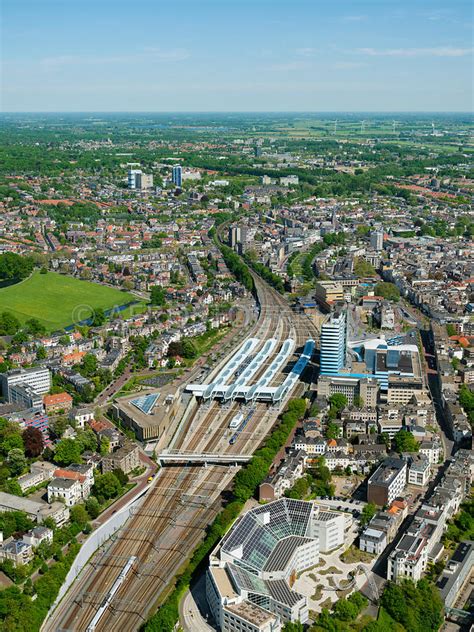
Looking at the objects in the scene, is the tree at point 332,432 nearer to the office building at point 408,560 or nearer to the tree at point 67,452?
the office building at point 408,560

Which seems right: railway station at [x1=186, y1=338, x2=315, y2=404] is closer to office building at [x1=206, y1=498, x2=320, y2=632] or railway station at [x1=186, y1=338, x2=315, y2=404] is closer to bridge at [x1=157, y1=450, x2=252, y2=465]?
bridge at [x1=157, y1=450, x2=252, y2=465]

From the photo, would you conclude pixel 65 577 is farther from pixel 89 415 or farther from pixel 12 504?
pixel 89 415

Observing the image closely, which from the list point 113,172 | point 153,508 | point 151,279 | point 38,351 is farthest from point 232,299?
point 113,172

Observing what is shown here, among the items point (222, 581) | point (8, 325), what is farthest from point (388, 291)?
point (222, 581)

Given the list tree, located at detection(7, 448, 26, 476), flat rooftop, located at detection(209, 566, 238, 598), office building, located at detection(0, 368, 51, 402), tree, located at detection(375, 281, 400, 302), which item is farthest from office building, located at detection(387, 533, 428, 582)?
tree, located at detection(375, 281, 400, 302)

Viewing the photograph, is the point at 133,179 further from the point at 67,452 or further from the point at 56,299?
the point at 67,452

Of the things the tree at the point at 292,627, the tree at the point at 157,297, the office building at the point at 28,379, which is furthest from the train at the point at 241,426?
the tree at the point at 157,297
